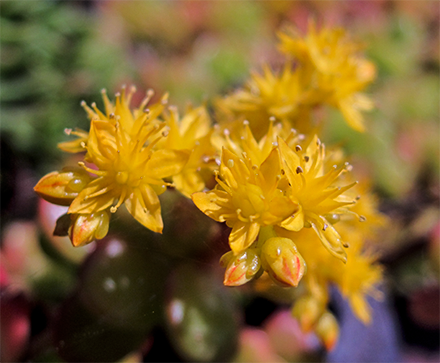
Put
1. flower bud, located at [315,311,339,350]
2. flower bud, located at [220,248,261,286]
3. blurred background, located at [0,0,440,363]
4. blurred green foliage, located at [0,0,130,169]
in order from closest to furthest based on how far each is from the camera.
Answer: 1. flower bud, located at [220,248,261,286]
2. blurred background, located at [0,0,440,363]
3. flower bud, located at [315,311,339,350]
4. blurred green foliage, located at [0,0,130,169]

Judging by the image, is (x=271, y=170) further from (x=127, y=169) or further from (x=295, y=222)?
(x=127, y=169)

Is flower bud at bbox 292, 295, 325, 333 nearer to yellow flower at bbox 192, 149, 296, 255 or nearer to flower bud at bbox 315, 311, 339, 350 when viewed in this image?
flower bud at bbox 315, 311, 339, 350

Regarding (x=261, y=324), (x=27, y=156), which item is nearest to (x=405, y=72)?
(x=261, y=324)

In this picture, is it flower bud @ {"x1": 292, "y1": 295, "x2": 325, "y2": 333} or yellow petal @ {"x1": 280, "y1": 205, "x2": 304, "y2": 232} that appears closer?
yellow petal @ {"x1": 280, "y1": 205, "x2": 304, "y2": 232}

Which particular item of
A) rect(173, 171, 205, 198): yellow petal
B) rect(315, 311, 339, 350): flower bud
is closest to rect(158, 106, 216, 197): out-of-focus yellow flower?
rect(173, 171, 205, 198): yellow petal

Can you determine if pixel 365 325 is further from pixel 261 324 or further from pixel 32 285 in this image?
pixel 32 285
